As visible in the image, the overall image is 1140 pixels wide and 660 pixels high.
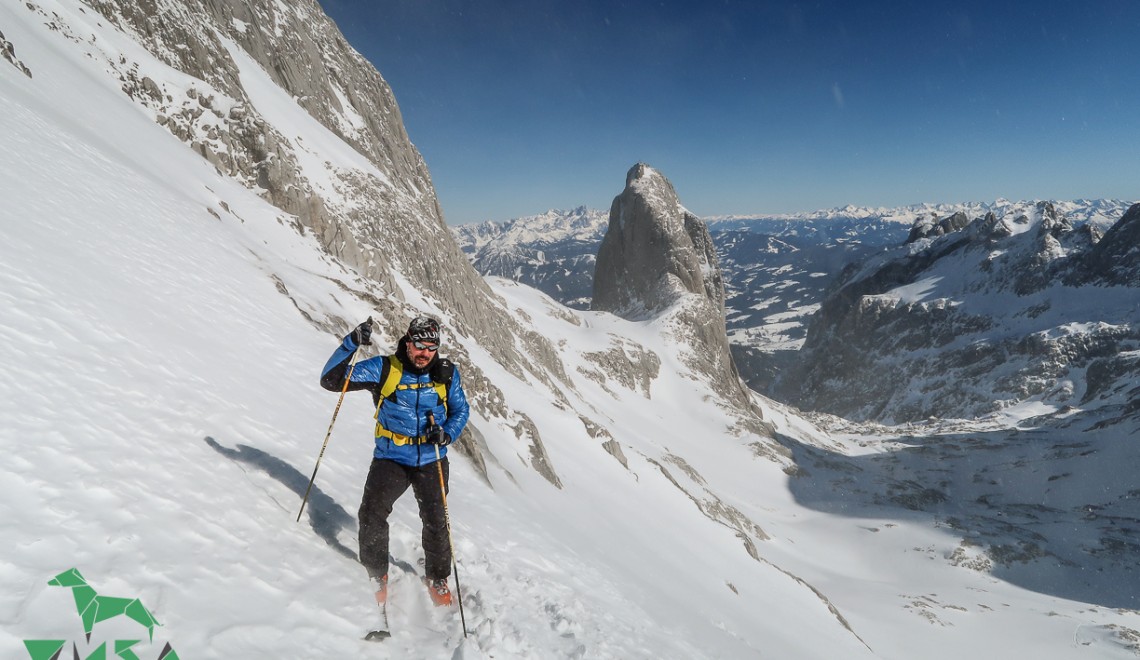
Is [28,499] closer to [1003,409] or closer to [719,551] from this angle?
[719,551]

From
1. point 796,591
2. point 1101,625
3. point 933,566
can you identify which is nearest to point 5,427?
point 796,591

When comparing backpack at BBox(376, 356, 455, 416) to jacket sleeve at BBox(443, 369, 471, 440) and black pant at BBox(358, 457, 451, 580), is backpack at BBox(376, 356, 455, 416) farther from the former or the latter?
black pant at BBox(358, 457, 451, 580)

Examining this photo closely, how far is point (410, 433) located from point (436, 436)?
1.07 feet

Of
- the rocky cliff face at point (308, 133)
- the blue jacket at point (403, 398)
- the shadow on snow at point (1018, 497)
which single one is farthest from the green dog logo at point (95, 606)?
the shadow on snow at point (1018, 497)

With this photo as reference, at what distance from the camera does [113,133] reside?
824 inches

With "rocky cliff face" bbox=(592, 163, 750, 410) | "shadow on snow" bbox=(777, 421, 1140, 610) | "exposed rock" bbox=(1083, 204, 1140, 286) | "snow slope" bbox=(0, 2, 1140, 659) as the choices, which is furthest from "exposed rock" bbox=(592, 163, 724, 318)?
"exposed rock" bbox=(1083, 204, 1140, 286)

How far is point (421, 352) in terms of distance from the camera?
649 cm

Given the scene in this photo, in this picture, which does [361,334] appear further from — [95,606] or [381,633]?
[95,606]

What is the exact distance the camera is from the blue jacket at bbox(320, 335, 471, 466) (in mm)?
6484

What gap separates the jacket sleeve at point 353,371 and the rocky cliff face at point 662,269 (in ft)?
390

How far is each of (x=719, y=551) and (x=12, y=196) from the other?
3090 cm

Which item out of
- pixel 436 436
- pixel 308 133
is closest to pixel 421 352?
pixel 436 436
